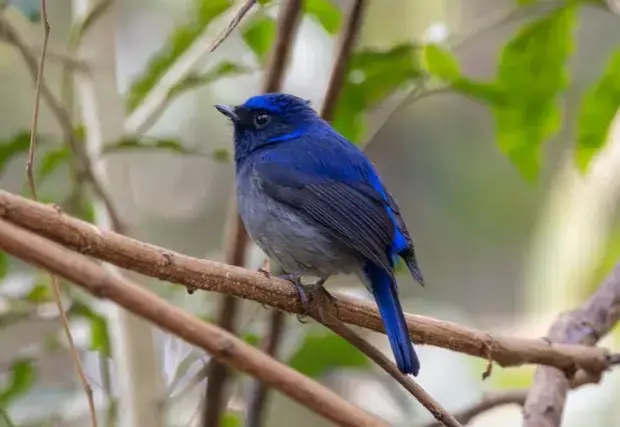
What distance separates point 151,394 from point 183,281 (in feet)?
2.91

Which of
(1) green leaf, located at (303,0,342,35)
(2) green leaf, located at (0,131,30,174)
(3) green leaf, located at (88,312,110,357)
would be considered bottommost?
(3) green leaf, located at (88,312,110,357)

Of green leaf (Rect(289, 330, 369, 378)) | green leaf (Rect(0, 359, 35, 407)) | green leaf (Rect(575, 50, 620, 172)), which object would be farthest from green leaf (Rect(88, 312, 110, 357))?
green leaf (Rect(575, 50, 620, 172))

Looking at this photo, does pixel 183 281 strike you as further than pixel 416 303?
No

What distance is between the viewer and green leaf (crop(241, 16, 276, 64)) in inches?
95.1

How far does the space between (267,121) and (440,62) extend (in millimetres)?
562

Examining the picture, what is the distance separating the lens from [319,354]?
236cm

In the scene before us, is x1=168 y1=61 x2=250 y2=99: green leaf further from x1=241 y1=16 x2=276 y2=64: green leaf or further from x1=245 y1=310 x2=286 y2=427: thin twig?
x1=245 y1=310 x2=286 y2=427: thin twig

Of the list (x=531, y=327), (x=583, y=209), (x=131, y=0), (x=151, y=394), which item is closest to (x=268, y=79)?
(x=151, y=394)

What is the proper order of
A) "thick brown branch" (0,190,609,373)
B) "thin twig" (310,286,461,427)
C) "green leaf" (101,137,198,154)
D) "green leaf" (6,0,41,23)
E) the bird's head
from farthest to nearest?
the bird's head
"green leaf" (101,137,198,154)
"green leaf" (6,0,41,23)
"thin twig" (310,286,461,427)
"thick brown branch" (0,190,609,373)

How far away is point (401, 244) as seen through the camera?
6.91 feet

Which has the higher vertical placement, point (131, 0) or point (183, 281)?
point (183, 281)

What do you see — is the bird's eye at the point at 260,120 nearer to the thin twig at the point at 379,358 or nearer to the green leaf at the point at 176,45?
the green leaf at the point at 176,45

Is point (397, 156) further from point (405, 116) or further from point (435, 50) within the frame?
point (435, 50)

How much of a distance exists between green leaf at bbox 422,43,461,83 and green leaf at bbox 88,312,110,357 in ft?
3.42
